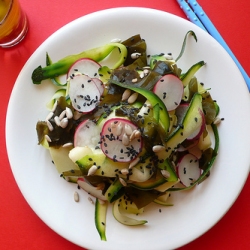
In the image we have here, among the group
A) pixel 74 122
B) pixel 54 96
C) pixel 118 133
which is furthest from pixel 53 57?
pixel 118 133

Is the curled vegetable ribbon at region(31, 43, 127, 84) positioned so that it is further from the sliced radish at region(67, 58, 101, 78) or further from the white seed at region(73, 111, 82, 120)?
the white seed at region(73, 111, 82, 120)

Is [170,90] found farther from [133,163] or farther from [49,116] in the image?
[49,116]

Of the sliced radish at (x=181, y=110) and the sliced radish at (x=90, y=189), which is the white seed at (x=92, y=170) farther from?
the sliced radish at (x=181, y=110)

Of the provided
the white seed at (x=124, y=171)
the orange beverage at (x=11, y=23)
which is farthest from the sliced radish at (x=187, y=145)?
the orange beverage at (x=11, y=23)

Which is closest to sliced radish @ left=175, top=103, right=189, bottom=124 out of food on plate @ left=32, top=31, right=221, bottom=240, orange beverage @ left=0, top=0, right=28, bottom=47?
food on plate @ left=32, top=31, right=221, bottom=240

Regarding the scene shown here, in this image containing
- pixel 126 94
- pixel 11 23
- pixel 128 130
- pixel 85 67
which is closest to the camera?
pixel 128 130

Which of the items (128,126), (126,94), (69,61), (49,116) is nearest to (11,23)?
(69,61)
